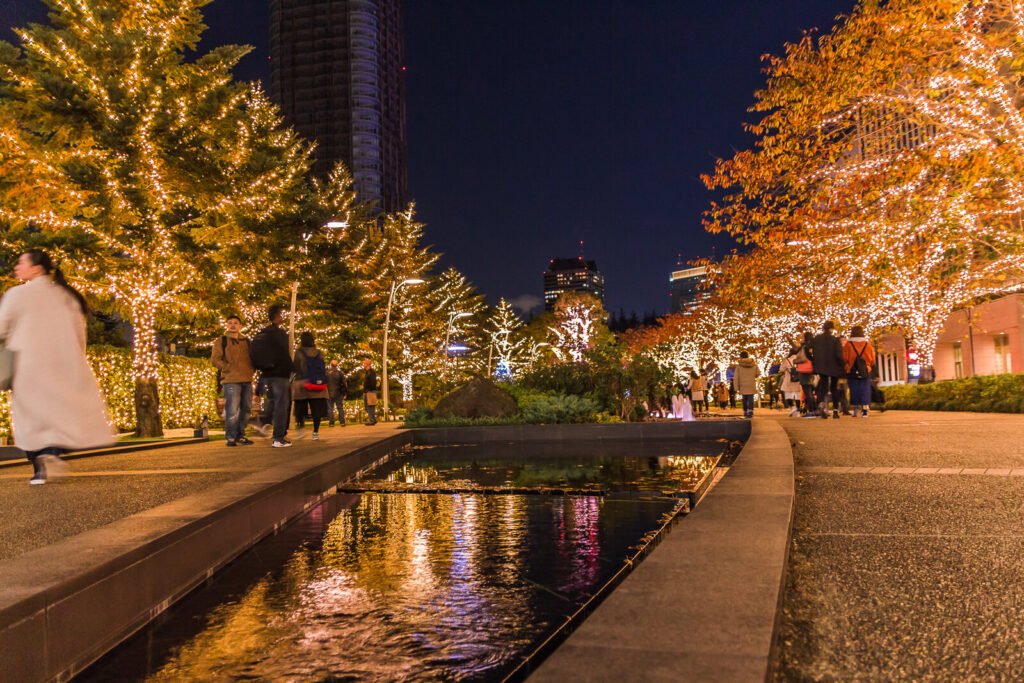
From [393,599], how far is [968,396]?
23.3m

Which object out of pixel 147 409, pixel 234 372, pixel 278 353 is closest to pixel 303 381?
pixel 234 372

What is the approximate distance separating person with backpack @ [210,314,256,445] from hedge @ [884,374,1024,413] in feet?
55.4

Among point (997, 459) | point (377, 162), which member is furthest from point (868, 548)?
point (377, 162)

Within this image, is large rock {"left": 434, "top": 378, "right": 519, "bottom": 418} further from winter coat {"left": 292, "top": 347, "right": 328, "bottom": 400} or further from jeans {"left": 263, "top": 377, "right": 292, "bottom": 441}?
jeans {"left": 263, "top": 377, "right": 292, "bottom": 441}

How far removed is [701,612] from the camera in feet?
9.09

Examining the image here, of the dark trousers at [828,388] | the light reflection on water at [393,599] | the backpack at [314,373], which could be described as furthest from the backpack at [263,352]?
the dark trousers at [828,388]

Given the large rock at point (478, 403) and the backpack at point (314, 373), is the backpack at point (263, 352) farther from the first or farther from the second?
the large rock at point (478, 403)

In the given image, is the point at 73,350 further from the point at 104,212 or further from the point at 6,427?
the point at 104,212

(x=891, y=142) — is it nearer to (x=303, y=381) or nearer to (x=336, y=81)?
(x=303, y=381)

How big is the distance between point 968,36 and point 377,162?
122534 millimetres

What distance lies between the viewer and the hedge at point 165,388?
19812mm

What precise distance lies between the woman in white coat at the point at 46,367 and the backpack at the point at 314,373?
713cm

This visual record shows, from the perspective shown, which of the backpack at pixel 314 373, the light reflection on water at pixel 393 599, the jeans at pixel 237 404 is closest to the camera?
the light reflection on water at pixel 393 599

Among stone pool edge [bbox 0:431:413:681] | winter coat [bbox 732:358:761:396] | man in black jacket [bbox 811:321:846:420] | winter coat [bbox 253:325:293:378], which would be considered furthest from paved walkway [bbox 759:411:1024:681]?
winter coat [bbox 732:358:761:396]
